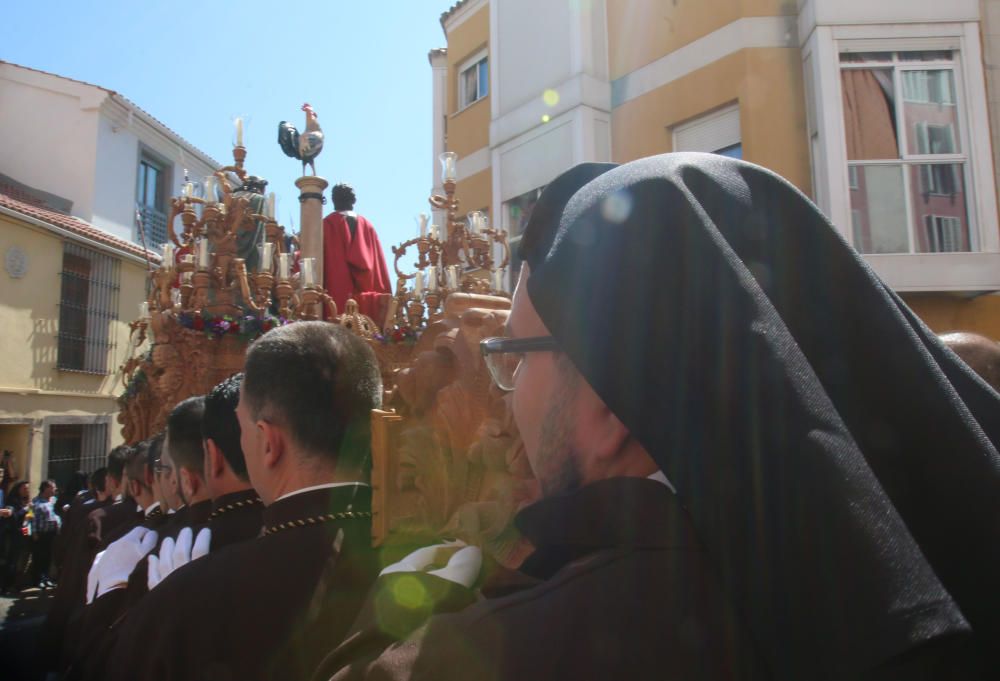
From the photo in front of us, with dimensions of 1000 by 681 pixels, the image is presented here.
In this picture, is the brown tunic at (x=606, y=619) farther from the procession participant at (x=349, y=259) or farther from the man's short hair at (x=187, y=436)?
the procession participant at (x=349, y=259)

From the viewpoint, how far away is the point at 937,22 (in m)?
7.45

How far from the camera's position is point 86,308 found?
15039mm

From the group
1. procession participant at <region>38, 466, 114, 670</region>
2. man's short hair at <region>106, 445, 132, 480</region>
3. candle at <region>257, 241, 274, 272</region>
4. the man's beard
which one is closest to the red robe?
candle at <region>257, 241, 274, 272</region>

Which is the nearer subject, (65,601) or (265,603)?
(265,603)

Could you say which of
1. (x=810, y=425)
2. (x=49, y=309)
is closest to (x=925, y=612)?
(x=810, y=425)

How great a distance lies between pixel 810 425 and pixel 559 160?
937 centimetres

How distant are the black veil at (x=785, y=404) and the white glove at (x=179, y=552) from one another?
1631 mm

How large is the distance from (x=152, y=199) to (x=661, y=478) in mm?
20101

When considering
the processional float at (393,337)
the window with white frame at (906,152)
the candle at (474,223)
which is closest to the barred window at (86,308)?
the processional float at (393,337)

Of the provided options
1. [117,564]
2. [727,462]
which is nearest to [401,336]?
[117,564]

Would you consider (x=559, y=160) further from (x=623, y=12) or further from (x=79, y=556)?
(x=79, y=556)

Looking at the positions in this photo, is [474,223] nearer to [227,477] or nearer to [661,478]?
[227,477]

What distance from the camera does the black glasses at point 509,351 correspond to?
1011mm

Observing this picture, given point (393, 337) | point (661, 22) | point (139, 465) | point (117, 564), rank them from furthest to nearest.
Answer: point (661, 22), point (393, 337), point (139, 465), point (117, 564)
